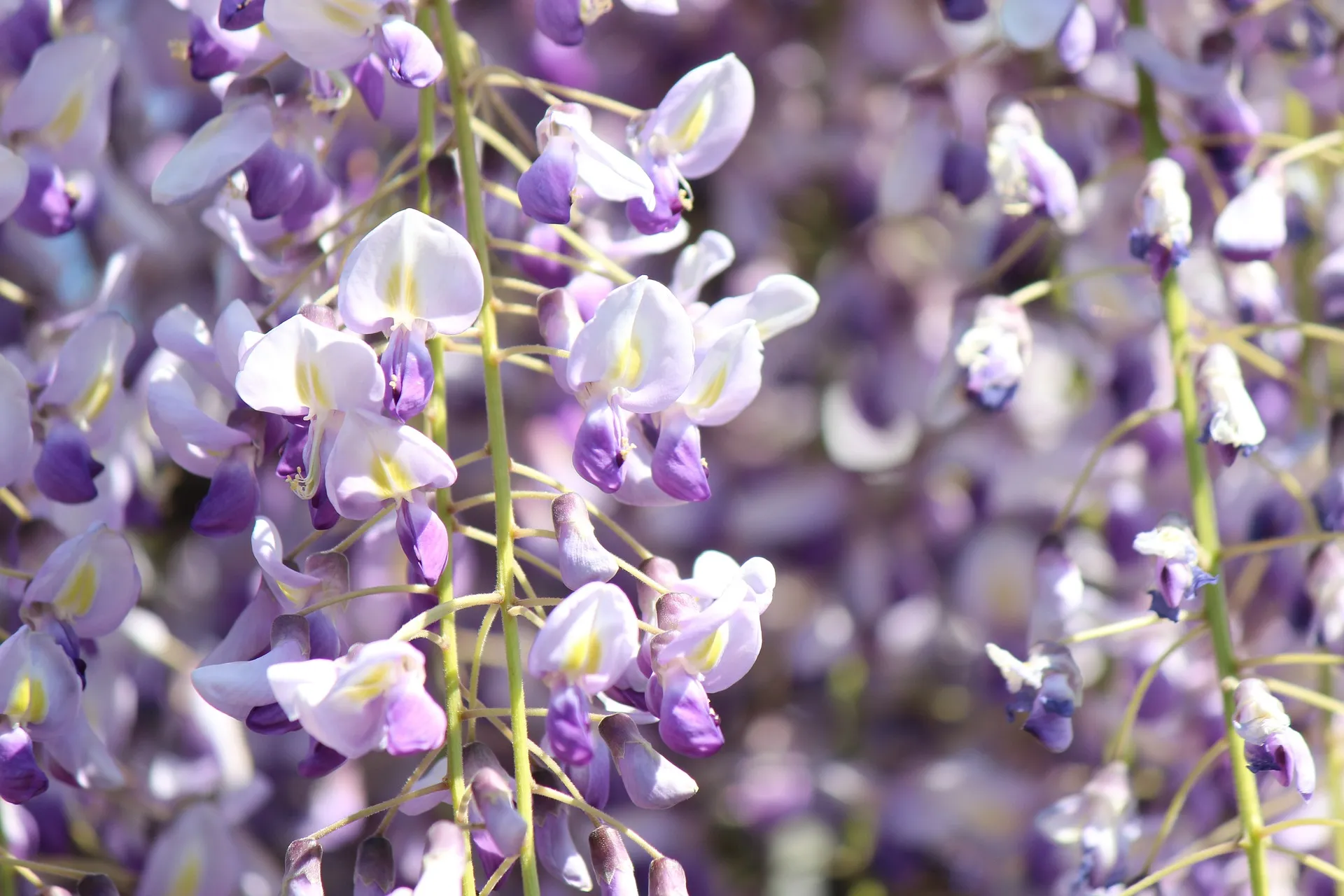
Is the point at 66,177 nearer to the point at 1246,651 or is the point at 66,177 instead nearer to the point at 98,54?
the point at 98,54

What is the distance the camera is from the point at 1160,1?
5.06ft

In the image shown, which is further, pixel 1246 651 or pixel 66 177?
pixel 1246 651

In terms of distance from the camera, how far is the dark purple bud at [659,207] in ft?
2.93

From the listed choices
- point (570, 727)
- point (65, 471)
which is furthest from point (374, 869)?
point (65, 471)

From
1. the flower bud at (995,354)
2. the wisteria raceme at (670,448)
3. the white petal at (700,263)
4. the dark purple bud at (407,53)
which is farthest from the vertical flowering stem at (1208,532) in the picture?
the dark purple bud at (407,53)

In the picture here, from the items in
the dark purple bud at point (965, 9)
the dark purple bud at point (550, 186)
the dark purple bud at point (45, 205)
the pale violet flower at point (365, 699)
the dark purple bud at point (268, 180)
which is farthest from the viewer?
the dark purple bud at point (965, 9)

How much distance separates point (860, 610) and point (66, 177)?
0.91 meters

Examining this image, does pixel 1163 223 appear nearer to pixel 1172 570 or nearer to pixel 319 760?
pixel 1172 570

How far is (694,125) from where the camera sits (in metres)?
0.93

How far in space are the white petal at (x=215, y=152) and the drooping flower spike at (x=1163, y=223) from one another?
0.61m

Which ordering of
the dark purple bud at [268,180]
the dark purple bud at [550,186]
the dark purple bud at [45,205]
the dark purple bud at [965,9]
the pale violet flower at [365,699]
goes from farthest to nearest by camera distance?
the dark purple bud at [965,9], the dark purple bud at [45,205], the dark purple bud at [268,180], the dark purple bud at [550,186], the pale violet flower at [365,699]

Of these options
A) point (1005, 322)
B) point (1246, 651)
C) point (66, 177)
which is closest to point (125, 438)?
point (66, 177)

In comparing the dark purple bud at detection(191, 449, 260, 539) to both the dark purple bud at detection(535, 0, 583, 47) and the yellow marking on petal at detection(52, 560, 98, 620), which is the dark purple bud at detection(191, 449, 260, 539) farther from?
the dark purple bud at detection(535, 0, 583, 47)

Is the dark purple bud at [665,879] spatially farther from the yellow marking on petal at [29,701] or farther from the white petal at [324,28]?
the white petal at [324,28]
